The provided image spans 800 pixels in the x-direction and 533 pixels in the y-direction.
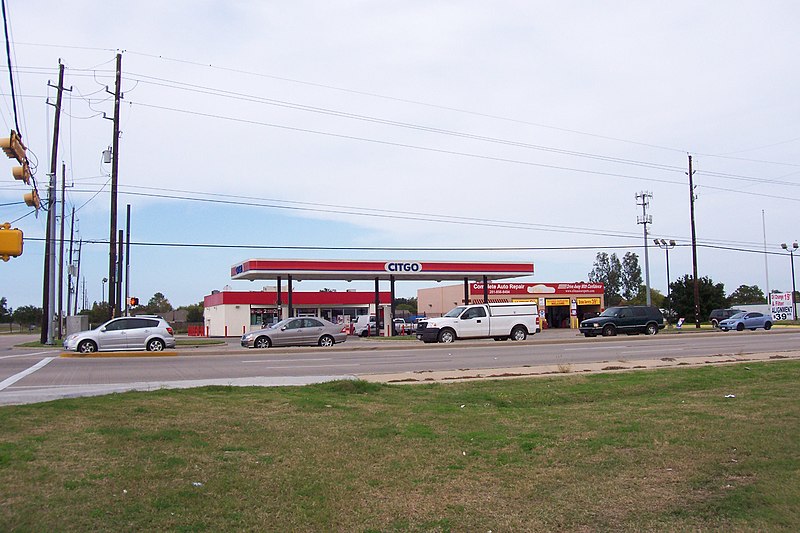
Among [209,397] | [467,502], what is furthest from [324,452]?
[209,397]

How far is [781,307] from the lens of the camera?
69062 millimetres

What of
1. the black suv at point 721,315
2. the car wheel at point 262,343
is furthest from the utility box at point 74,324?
the black suv at point 721,315

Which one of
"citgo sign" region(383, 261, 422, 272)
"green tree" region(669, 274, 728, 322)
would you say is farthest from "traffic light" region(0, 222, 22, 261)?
"green tree" region(669, 274, 728, 322)

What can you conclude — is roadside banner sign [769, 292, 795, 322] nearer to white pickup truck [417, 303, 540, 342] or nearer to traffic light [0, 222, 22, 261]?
white pickup truck [417, 303, 540, 342]

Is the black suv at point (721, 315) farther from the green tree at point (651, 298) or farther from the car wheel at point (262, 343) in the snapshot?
the green tree at point (651, 298)

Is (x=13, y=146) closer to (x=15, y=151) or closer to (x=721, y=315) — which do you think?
(x=15, y=151)

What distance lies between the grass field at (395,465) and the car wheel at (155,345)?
18254 millimetres

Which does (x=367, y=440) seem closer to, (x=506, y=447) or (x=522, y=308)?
(x=506, y=447)

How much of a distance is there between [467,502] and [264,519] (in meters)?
1.76

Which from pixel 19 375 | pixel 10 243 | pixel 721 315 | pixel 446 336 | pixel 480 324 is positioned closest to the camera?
pixel 10 243

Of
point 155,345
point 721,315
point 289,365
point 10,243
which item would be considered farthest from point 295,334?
point 721,315

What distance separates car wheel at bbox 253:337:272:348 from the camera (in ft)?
101

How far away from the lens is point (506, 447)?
8055 mm

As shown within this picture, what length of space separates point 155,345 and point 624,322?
24085 millimetres
